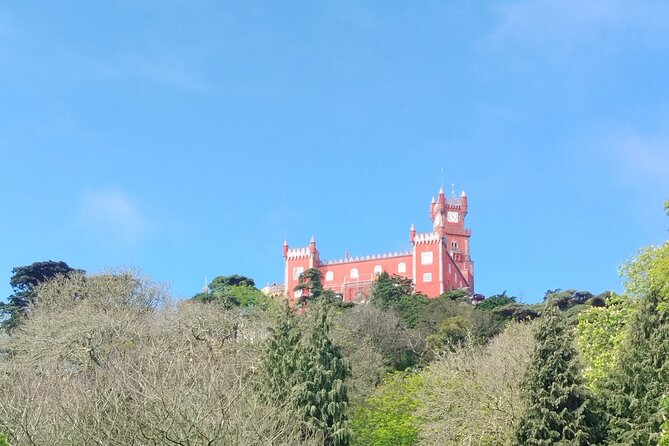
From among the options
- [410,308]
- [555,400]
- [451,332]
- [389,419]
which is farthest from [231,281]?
[555,400]

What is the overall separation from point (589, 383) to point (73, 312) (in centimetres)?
2089

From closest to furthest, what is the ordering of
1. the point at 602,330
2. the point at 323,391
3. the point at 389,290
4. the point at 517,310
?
the point at 323,391, the point at 602,330, the point at 517,310, the point at 389,290

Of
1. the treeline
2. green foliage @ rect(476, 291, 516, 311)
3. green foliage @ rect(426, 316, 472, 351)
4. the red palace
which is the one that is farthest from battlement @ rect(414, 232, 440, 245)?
the treeline

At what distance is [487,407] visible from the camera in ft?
78.7

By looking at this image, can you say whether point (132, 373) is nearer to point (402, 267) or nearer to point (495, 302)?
point (495, 302)

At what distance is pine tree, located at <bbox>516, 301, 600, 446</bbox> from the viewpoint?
2111 centimetres

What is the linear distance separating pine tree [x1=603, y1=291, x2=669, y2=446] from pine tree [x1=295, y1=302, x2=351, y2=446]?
22.2 ft

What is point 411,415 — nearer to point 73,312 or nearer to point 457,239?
point 73,312

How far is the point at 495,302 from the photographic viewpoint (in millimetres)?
66750

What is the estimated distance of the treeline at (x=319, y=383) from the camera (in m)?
19.8

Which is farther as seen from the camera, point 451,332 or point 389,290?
point 389,290

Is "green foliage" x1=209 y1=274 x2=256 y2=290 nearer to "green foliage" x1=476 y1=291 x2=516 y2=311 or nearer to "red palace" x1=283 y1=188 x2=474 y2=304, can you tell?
"red palace" x1=283 y1=188 x2=474 y2=304

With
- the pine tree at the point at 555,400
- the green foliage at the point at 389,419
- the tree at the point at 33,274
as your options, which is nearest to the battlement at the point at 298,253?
the tree at the point at 33,274

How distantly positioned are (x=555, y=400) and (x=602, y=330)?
196 inches
